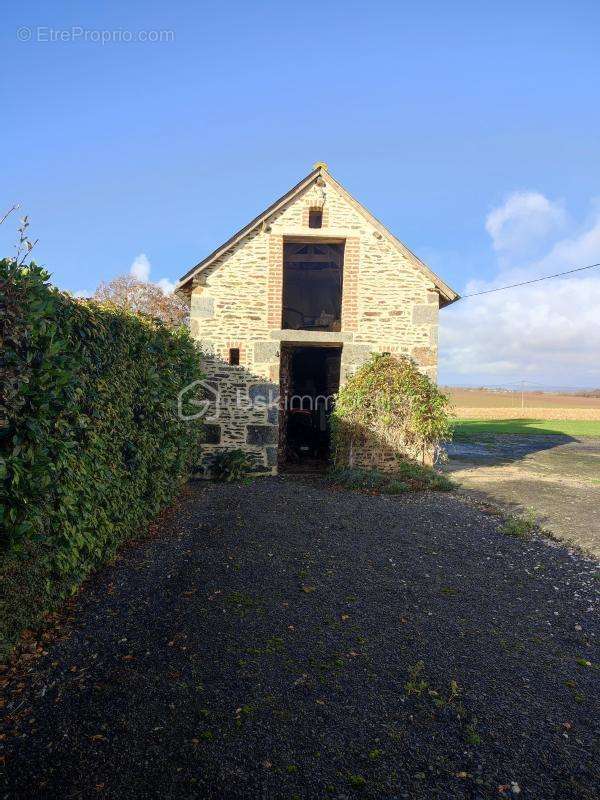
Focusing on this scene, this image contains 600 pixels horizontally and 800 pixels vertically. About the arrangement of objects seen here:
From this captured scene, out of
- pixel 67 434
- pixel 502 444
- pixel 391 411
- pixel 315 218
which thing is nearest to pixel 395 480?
pixel 391 411

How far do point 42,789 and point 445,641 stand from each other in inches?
107

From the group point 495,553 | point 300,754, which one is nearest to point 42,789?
point 300,754

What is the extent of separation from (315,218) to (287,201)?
0.76 m

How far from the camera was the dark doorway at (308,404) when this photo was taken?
41.8 ft

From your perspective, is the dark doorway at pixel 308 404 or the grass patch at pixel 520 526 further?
the dark doorway at pixel 308 404

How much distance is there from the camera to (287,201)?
10438 mm

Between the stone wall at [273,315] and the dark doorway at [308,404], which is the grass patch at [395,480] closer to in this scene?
the stone wall at [273,315]

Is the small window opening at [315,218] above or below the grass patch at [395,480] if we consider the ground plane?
above

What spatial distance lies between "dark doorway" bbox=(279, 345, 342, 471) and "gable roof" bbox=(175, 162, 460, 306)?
299cm

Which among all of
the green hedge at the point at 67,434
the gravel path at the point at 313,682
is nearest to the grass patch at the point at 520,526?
the gravel path at the point at 313,682

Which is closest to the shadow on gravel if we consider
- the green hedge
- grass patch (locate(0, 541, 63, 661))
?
the green hedge

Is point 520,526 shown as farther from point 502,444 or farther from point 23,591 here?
point 502,444

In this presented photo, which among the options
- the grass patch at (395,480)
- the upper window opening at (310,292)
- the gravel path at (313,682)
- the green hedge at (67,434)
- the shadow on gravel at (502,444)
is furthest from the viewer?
the shadow on gravel at (502,444)

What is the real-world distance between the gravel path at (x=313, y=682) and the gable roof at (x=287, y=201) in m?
6.73
